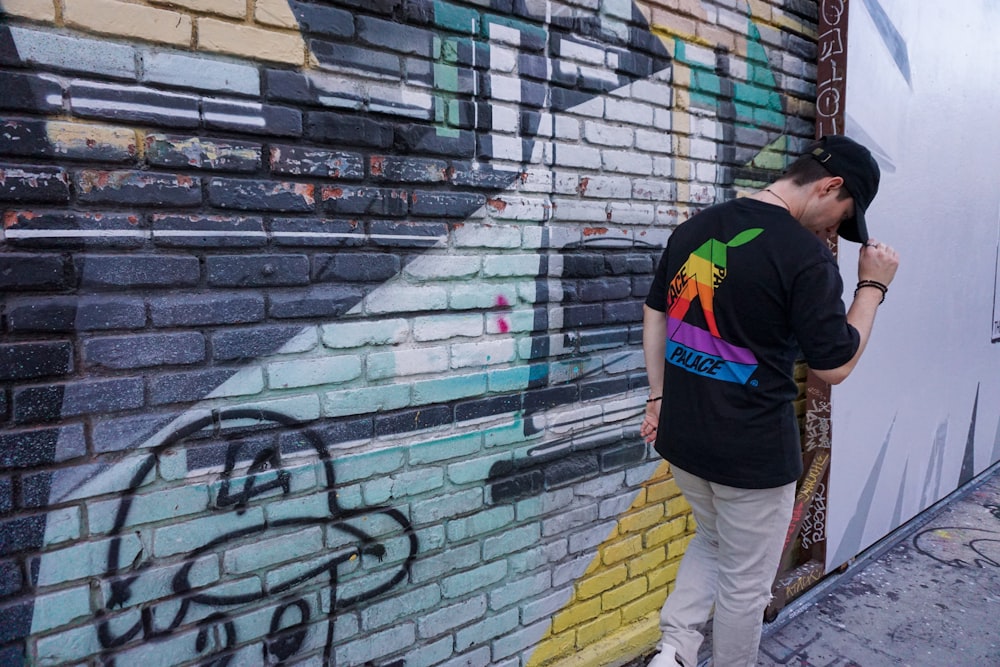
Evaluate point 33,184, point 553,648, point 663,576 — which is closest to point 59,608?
point 33,184

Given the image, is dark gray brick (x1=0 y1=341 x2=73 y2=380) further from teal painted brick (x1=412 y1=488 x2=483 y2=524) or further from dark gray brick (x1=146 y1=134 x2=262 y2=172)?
teal painted brick (x1=412 y1=488 x2=483 y2=524)

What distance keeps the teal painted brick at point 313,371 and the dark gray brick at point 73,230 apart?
46cm

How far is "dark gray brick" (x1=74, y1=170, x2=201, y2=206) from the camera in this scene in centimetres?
139

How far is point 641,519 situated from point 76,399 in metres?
2.13

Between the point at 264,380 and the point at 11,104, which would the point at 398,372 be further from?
the point at 11,104

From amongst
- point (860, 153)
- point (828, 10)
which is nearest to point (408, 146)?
point (860, 153)

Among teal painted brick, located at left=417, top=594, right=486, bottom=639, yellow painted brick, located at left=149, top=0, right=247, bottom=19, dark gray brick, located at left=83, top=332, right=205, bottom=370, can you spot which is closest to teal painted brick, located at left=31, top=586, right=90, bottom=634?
dark gray brick, located at left=83, top=332, right=205, bottom=370

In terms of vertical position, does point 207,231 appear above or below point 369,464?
above

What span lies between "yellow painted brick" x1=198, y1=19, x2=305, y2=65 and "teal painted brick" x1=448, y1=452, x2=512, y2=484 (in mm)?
1312

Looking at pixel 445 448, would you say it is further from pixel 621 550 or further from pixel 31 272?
pixel 31 272

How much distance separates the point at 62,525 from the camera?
1.39 metres

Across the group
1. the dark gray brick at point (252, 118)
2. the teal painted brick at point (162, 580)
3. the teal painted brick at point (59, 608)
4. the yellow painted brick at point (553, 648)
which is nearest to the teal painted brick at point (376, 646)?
the teal painted brick at point (162, 580)

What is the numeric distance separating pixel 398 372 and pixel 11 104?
1.12 m

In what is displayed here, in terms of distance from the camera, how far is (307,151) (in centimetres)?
166
